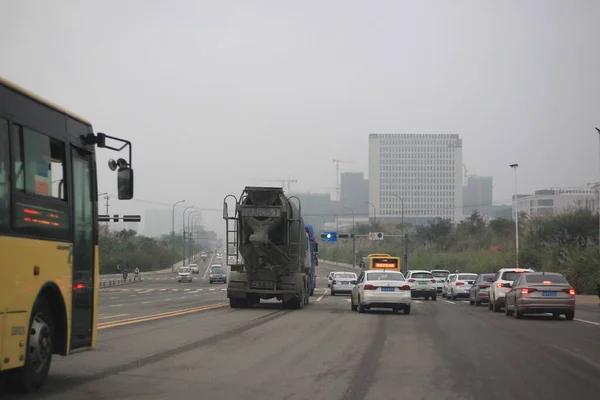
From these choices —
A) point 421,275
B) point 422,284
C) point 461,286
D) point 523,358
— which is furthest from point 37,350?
point 461,286

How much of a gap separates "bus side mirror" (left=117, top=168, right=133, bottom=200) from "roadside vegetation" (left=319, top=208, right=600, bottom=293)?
124ft

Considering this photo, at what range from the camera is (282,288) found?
100 ft

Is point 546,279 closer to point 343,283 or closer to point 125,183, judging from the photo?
point 125,183

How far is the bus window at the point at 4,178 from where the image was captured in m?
8.16

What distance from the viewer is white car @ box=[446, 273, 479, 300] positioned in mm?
45938

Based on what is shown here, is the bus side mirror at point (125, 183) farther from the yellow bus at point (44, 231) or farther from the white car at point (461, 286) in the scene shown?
the white car at point (461, 286)

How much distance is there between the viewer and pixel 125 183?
1089 centimetres

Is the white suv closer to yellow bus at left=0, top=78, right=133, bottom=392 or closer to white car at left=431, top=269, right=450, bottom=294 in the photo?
white car at left=431, top=269, right=450, bottom=294

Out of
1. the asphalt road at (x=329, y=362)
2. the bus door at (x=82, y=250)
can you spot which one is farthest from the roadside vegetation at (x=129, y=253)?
the bus door at (x=82, y=250)

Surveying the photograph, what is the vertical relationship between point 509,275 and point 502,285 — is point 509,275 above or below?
above

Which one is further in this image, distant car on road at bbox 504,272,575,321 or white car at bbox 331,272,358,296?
white car at bbox 331,272,358,296

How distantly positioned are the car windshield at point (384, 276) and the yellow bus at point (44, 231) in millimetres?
18045

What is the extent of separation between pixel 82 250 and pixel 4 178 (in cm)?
247

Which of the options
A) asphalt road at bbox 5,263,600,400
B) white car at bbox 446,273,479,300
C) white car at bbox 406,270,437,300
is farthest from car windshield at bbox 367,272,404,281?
white car at bbox 446,273,479,300
